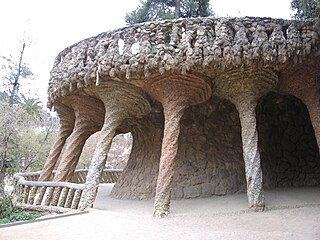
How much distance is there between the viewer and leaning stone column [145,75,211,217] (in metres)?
6.31

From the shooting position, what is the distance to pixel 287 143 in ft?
31.0

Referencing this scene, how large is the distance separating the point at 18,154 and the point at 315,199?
1337 centimetres

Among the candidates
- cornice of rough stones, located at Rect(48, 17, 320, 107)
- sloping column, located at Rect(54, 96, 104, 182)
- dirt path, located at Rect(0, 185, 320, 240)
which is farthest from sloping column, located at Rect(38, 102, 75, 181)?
dirt path, located at Rect(0, 185, 320, 240)

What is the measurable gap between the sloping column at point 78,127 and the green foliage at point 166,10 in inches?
261

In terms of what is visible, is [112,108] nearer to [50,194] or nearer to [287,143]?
[50,194]

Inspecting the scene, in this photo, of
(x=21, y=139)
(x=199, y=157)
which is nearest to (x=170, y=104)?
(x=199, y=157)

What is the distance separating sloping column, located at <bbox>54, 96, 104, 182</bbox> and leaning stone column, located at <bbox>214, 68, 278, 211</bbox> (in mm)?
3471

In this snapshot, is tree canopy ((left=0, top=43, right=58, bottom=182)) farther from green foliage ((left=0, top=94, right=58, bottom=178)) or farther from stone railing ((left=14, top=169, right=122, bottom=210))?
stone railing ((left=14, top=169, right=122, bottom=210))

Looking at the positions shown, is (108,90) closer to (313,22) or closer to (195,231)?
(195,231)

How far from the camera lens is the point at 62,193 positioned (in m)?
6.79

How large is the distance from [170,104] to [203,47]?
4.56 ft

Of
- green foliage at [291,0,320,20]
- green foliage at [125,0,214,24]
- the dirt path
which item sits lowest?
the dirt path

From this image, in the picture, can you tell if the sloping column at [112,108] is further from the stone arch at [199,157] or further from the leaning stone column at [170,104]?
the stone arch at [199,157]

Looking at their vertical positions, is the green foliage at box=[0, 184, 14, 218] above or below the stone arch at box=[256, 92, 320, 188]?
below
